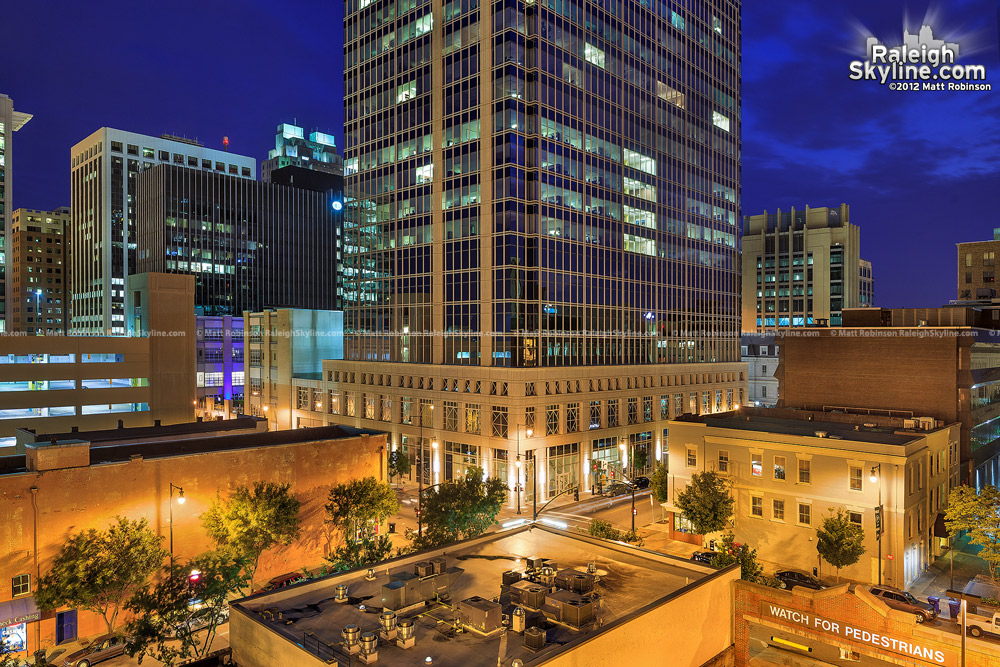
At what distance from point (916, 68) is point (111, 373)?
94.6 m

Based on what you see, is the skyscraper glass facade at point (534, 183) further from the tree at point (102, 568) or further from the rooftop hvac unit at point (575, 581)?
the rooftop hvac unit at point (575, 581)

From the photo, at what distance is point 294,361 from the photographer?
3942 inches

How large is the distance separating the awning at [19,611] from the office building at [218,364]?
303 ft

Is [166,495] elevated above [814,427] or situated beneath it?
situated beneath

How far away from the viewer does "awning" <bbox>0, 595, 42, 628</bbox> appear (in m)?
32.0

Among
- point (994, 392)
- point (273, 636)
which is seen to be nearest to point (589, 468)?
point (994, 392)

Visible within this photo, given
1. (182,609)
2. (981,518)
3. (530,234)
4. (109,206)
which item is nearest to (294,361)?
(530,234)

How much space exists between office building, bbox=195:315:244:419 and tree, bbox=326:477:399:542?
282ft

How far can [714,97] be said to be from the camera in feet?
326

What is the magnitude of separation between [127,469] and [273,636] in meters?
24.2

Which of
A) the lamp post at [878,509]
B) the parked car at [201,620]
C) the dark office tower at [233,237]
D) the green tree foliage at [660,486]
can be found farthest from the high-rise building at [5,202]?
the lamp post at [878,509]

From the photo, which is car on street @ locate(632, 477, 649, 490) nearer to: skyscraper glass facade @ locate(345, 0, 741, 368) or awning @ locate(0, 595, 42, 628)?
skyscraper glass facade @ locate(345, 0, 741, 368)

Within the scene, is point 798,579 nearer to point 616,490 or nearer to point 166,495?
point 616,490

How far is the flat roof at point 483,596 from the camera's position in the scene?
19.3 m
